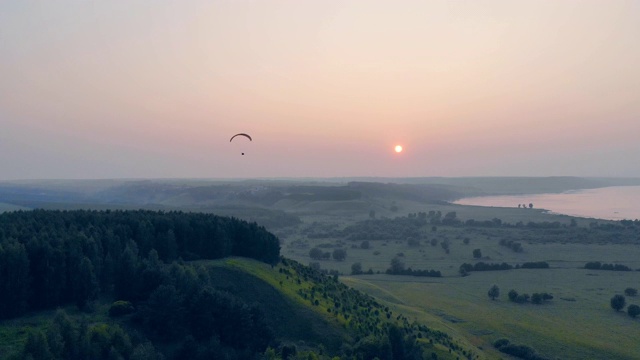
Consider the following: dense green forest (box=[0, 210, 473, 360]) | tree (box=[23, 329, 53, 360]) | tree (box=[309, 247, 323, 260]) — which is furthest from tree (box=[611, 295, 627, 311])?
tree (box=[23, 329, 53, 360])

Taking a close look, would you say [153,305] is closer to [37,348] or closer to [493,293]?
[37,348]

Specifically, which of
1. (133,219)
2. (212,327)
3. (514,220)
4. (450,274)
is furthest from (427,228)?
(212,327)

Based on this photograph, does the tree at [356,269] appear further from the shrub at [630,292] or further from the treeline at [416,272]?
the shrub at [630,292]

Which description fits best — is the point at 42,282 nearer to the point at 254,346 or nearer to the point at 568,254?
the point at 254,346

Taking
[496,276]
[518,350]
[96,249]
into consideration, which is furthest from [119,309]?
[496,276]

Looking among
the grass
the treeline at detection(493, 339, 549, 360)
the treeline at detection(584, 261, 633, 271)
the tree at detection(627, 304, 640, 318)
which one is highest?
the treeline at detection(584, 261, 633, 271)

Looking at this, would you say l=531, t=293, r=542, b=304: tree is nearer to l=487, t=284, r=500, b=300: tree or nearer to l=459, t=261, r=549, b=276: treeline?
l=487, t=284, r=500, b=300: tree
